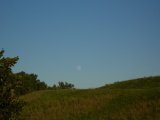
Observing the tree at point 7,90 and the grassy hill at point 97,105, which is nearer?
the tree at point 7,90

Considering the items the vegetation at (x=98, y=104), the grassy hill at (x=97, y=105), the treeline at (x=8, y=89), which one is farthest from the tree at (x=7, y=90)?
the grassy hill at (x=97, y=105)

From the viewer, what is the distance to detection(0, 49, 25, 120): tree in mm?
13578

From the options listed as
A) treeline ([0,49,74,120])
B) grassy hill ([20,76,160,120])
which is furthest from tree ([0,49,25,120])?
grassy hill ([20,76,160,120])

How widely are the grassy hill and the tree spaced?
12463mm

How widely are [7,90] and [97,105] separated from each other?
19.6m

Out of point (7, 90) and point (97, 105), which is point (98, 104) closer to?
point (97, 105)

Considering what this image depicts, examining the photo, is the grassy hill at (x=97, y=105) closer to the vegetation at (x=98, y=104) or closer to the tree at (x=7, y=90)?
the vegetation at (x=98, y=104)

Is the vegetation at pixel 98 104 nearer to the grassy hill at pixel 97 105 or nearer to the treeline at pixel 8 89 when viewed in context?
the grassy hill at pixel 97 105

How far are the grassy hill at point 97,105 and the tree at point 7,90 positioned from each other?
12.5 m

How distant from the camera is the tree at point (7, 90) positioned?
13.6m

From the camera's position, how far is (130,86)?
142ft

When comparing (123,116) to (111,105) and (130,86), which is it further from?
(130,86)

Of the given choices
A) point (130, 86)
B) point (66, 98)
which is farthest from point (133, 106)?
point (130, 86)

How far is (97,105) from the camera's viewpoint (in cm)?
3216
